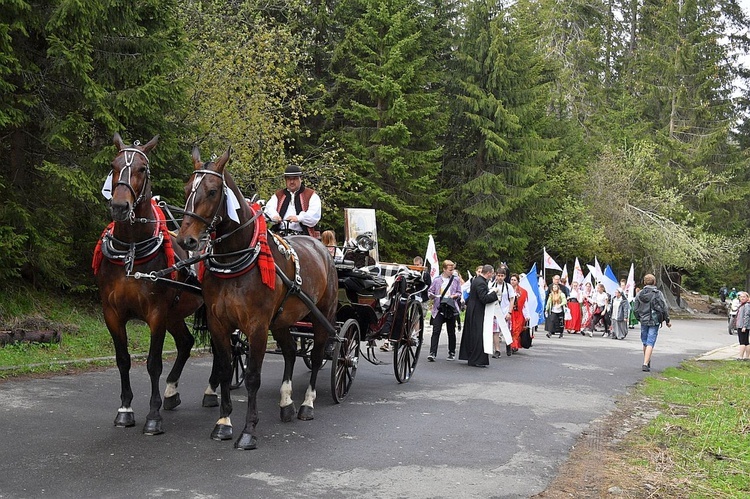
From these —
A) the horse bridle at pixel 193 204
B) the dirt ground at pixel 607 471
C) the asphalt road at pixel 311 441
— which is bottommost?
the dirt ground at pixel 607 471

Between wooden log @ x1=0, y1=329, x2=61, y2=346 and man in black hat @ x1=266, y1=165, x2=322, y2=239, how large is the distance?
17.4 ft

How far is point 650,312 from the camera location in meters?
15.9

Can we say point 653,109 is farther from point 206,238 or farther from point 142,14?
point 206,238

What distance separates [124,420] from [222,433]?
1.07 m

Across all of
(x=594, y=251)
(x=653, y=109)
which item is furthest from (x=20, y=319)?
(x=653, y=109)

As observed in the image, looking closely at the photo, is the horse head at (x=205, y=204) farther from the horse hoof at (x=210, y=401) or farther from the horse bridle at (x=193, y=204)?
the horse hoof at (x=210, y=401)

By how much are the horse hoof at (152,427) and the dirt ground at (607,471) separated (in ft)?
11.6

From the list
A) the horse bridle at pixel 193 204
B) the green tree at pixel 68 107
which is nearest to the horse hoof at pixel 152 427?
the horse bridle at pixel 193 204

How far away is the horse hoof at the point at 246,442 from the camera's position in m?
7.16

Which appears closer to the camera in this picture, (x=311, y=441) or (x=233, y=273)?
(x=233, y=273)

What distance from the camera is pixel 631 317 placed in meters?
32.6

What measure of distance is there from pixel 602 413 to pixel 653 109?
47.2m

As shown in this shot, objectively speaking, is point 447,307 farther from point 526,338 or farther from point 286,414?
point 286,414

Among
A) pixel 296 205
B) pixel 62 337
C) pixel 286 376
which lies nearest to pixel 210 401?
pixel 286 376
